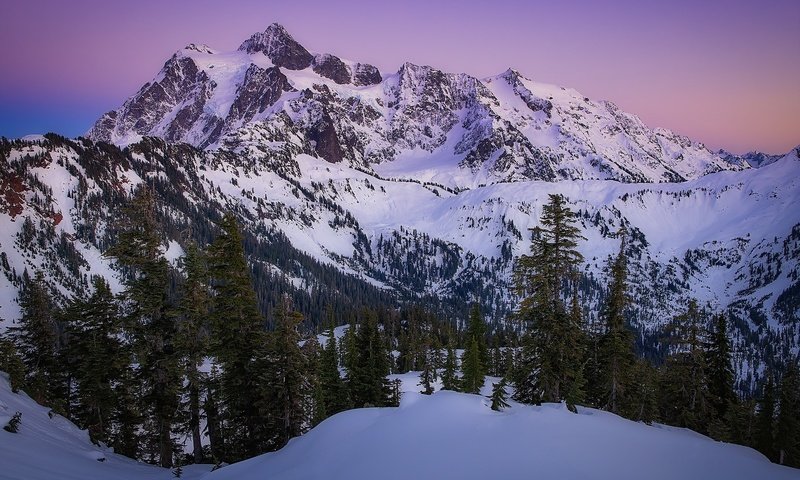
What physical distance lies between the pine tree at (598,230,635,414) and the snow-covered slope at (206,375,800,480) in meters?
13.3

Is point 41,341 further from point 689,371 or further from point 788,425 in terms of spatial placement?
point 788,425

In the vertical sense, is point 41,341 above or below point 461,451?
above

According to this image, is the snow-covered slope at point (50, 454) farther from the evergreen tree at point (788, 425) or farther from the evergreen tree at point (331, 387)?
the evergreen tree at point (788, 425)

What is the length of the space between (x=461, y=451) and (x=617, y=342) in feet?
62.8

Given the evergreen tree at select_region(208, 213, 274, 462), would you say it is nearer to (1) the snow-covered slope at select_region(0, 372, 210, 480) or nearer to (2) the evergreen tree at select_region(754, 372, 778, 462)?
(1) the snow-covered slope at select_region(0, 372, 210, 480)

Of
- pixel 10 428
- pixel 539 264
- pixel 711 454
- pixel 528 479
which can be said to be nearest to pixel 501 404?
pixel 528 479

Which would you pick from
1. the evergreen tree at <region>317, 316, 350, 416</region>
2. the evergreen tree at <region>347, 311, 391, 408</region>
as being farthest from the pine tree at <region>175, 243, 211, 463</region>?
the evergreen tree at <region>347, 311, 391, 408</region>

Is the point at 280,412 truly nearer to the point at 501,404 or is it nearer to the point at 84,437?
the point at 84,437

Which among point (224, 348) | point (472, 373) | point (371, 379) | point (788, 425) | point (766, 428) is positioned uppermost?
point (224, 348)

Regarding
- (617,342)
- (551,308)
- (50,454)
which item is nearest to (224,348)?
(50,454)

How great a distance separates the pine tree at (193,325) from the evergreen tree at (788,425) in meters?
39.9

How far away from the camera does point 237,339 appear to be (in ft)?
75.7

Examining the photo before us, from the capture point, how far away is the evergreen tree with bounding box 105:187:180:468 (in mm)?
20000

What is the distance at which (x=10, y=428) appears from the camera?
13195 mm
